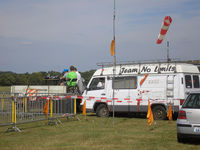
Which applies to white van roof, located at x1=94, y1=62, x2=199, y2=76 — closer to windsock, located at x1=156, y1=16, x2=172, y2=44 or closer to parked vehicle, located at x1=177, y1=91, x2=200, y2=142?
parked vehicle, located at x1=177, y1=91, x2=200, y2=142

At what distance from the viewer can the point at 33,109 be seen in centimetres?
1259

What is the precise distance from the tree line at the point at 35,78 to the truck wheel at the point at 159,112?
22.0 ft

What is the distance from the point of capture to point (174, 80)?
14.2 m

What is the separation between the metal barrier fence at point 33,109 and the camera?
36.4 feet

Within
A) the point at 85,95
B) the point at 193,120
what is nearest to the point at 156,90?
the point at 85,95

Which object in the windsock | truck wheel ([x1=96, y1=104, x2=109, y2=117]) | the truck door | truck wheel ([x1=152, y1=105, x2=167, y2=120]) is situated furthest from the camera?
the windsock

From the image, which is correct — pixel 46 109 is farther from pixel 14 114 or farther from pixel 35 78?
pixel 35 78

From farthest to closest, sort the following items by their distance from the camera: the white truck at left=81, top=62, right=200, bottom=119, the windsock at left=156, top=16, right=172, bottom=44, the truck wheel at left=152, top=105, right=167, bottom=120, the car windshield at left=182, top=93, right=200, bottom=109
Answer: the windsock at left=156, top=16, right=172, bottom=44, the truck wheel at left=152, top=105, right=167, bottom=120, the white truck at left=81, top=62, right=200, bottom=119, the car windshield at left=182, top=93, right=200, bottom=109

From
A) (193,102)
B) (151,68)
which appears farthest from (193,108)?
(151,68)

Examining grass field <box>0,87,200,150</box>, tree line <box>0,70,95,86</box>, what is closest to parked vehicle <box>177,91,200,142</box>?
grass field <box>0,87,200,150</box>

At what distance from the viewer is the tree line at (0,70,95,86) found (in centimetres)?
2100

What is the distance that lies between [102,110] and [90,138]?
21.3 feet

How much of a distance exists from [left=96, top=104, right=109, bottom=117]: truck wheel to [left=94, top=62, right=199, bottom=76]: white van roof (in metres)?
1.67

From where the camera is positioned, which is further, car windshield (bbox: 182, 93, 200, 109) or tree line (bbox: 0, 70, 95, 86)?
tree line (bbox: 0, 70, 95, 86)
